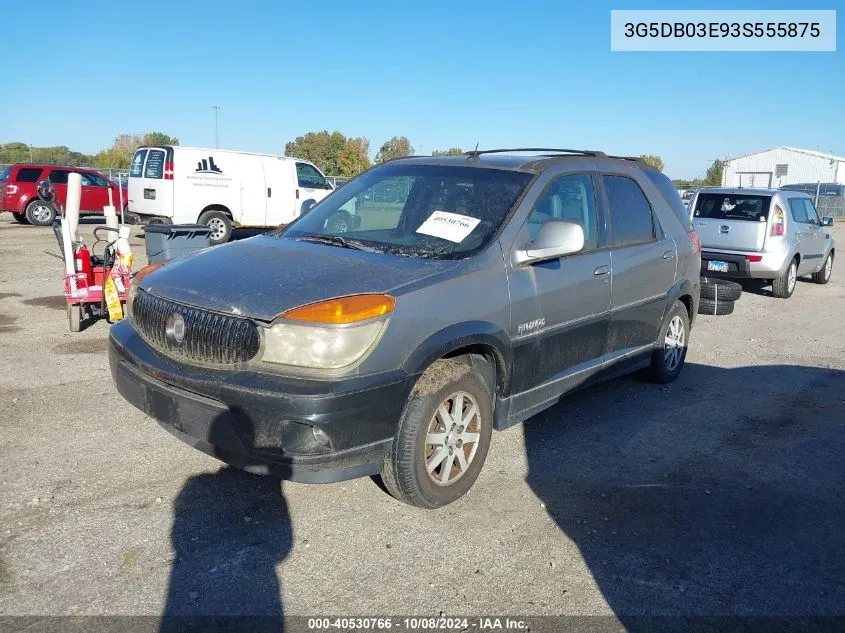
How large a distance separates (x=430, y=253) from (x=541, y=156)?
A: 56.7 inches

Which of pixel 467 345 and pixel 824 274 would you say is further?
pixel 824 274

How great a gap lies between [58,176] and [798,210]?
19.3 metres

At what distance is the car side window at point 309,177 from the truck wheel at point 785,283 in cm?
1077

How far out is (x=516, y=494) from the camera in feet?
12.8

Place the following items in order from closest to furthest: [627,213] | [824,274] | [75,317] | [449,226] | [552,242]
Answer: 1. [552,242]
2. [449,226]
3. [627,213]
4. [75,317]
5. [824,274]

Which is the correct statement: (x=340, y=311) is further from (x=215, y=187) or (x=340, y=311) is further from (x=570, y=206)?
(x=215, y=187)

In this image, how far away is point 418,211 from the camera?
4.37 metres

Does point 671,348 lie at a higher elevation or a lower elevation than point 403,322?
lower

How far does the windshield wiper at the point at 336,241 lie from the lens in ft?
13.1

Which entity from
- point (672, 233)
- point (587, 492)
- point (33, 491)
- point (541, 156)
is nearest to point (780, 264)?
point (672, 233)

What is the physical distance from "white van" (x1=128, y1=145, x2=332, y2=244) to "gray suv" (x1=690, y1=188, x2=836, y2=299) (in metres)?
7.63

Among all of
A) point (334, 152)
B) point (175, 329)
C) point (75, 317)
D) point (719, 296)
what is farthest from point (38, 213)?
point (334, 152)

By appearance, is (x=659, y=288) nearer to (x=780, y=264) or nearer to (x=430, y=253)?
(x=430, y=253)

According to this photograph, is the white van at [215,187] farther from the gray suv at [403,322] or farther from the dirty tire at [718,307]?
the gray suv at [403,322]
